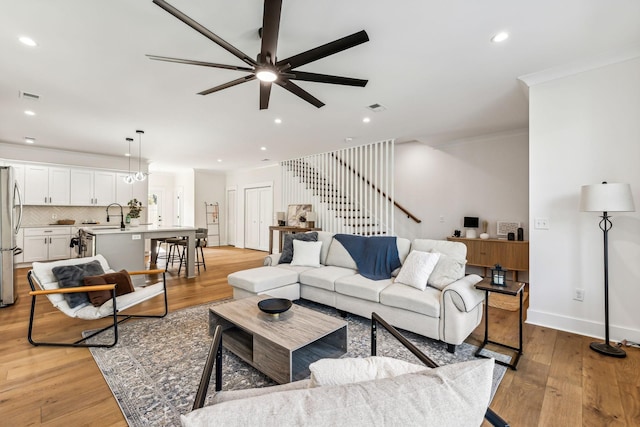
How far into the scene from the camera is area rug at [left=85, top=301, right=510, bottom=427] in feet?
5.99

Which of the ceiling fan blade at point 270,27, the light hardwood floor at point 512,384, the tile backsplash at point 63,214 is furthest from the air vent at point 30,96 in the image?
the tile backsplash at point 63,214

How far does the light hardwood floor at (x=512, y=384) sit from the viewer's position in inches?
68.1

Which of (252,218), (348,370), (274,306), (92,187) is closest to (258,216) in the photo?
(252,218)

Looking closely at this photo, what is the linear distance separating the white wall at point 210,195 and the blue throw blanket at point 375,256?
7.14 meters

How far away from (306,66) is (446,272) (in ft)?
8.27

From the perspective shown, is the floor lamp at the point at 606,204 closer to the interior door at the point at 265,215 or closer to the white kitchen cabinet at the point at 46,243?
the interior door at the point at 265,215

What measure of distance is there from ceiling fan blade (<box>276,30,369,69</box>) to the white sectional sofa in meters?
2.11

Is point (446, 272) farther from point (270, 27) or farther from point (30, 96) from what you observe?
point (30, 96)

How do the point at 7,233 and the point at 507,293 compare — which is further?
the point at 7,233

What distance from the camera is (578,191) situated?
9.50 feet


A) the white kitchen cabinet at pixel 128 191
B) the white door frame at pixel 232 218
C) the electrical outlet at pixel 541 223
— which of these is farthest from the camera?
the white door frame at pixel 232 218

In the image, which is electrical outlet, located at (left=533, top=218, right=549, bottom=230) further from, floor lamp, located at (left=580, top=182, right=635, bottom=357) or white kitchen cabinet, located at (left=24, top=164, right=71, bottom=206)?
white kitchen cabinet, located at (left=24, top=164, right=71, bottom=206)

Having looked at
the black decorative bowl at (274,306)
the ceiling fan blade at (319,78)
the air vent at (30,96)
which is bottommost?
the black decorative bowl at (274,306)

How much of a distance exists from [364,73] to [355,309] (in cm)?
252
